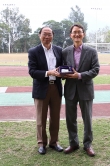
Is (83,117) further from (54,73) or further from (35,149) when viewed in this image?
(35,149)

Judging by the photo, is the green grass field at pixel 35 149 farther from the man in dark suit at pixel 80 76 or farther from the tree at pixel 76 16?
the tree at pixel 76 16

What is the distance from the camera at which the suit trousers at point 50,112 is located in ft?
12.7

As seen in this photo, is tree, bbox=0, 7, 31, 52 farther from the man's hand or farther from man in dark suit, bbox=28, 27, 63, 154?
the man's hand

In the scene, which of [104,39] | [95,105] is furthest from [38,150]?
[104,39]

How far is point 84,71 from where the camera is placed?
3633mm

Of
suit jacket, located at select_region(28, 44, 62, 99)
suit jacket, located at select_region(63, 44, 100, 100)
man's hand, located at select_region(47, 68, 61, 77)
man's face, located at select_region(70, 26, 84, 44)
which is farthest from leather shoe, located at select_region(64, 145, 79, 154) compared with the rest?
man's face, located at select_region(70, 26, 84, 44)

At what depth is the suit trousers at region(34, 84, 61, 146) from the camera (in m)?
3.86

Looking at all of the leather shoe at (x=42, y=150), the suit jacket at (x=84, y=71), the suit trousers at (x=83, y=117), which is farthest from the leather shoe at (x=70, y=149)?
the suit jacket at (x=84, y=71)

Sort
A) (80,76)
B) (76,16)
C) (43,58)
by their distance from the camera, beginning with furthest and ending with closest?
(76,16) < (43,58) < (80,76)

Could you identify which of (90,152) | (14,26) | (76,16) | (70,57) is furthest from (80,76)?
(76,16)

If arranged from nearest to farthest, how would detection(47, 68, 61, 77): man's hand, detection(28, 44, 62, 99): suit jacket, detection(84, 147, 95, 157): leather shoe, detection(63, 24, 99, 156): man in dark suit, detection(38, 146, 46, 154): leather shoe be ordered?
detection(47, 68, 61, 77): man's hand
detection(63, 24, 99, 156): man in dark suit
detection(28, 44, 62, 99): suit jacket
detection(84, 147, 95, 157): leather shoe
detection(38, 146, 46, 154): leather shoe

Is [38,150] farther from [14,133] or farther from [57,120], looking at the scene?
[14,133]

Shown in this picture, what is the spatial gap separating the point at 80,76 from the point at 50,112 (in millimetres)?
882

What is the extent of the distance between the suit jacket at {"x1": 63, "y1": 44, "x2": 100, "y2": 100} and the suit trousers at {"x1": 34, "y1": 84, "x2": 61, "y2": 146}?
0.21m
